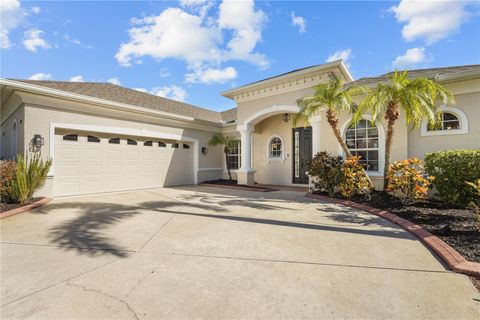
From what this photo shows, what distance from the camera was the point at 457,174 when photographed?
19.2 ft

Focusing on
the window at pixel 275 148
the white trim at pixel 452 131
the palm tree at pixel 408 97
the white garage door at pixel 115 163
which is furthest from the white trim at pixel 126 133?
the white trim at pixel 452 131

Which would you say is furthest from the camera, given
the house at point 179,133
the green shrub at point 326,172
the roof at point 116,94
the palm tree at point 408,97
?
the roof at point 116,94

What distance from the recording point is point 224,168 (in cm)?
1472

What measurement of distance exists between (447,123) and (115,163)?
1261 cm

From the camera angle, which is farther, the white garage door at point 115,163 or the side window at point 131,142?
the side window at point 131,142

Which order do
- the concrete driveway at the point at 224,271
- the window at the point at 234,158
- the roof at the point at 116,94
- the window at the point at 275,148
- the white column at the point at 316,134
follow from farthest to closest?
the window at the point at 234,158 → the window at the point at 275,148 → the roof at the point at 116,94 → the white column at the point at 316,134 → the concrete driveway at the point at 224,271

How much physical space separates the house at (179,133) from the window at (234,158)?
0.09 meters

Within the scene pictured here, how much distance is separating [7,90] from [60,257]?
7863mm

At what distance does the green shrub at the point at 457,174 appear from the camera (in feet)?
18.6

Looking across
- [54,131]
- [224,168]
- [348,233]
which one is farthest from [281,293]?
[224,168]

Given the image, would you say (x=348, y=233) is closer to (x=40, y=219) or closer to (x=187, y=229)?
(x=187, y=229)

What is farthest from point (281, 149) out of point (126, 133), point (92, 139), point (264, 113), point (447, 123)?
point (92, 139)

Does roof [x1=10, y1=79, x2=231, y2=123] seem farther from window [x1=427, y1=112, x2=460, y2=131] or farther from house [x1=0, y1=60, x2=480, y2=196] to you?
window [x1=427, y1=112, x2=460, y2=131]

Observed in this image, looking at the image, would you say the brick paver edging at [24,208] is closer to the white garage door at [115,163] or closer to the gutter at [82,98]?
the white garage door at [115,163]
